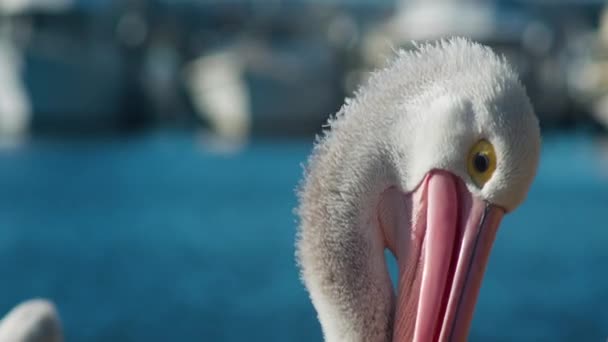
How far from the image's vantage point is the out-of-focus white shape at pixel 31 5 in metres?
41.4

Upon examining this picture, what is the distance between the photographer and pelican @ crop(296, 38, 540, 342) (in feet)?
6.60

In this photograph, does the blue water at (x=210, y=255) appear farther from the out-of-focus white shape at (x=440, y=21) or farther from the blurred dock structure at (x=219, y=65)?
the out-of-focus white shape at (x=440, y=21)

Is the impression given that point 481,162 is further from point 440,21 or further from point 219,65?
point 440,21

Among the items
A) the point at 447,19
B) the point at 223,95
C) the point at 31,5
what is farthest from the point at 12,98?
the point at 447,19

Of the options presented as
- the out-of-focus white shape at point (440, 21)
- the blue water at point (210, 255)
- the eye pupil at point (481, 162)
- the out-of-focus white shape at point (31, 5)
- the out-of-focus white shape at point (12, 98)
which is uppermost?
the out-of-focus white shape at point (440, 21)

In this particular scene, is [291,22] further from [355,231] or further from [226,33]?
[355,231]

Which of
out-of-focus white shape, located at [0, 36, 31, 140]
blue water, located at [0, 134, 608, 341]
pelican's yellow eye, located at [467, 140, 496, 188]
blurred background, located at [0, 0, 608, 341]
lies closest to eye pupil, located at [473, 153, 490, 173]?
pelican's yellow eye, located at [467, 140, 496, 188]

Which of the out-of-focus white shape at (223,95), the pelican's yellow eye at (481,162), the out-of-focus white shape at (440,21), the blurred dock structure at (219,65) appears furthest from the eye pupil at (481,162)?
the out-of-focus white shape at (440,21)

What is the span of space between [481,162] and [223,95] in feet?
116

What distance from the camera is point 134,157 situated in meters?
29.5

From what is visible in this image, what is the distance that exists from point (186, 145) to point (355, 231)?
3375 cm

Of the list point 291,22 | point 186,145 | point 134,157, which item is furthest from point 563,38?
point 134,157

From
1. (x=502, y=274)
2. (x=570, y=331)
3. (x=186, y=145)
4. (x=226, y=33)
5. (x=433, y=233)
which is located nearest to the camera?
(x=433, y=233)

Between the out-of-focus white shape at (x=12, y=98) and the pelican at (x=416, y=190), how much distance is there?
114 ft
